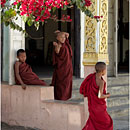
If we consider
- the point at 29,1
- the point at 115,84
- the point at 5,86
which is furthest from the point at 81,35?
the point at 29,1

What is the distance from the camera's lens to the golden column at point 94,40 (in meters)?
6.17

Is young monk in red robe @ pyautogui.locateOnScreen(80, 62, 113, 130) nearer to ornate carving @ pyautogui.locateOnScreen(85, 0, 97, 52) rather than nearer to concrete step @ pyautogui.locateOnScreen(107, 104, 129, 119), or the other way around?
ornate carving @ pyautogui.locateOnScreen(85, 0, 97, 52)

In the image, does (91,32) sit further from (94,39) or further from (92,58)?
(92,58)

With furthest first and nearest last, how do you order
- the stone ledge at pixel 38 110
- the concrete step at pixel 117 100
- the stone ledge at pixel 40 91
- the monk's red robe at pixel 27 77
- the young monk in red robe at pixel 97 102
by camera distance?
the concrete step at pixel 117 100 → the monk's red robe at pixel 27 77 → the stone ledge at pixel 40 91 → the stone ledge at pixel 38 110 → the young monk in red robe at pixel 97 102

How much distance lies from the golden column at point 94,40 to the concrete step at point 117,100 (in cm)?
223

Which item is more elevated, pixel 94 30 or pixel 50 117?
pixel 94 30

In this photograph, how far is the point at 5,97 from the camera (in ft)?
23.9

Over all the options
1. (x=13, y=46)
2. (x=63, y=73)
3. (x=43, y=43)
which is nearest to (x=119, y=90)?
(x=63, y=73)

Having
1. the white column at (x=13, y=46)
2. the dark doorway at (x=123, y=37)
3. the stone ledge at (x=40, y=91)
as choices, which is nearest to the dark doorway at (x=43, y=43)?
the dark doorway at (x=123, y=37)

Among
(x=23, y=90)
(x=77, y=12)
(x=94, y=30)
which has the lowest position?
(x=23, y=90)

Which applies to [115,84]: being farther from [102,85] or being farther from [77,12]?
[102,85]

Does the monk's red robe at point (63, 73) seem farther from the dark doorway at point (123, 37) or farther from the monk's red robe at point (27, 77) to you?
the dark doorway at point (123, 37)

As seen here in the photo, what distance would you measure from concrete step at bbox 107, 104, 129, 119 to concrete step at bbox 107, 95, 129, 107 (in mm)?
124

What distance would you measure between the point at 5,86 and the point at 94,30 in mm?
2309
